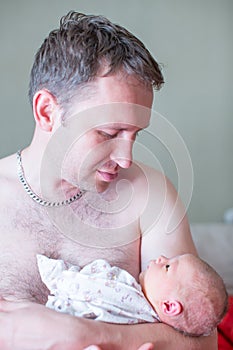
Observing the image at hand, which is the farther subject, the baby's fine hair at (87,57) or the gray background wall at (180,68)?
the gray background wall at (180,68)

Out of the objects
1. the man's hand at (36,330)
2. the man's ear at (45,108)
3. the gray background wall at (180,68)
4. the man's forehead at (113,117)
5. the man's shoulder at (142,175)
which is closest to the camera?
the man's hand at (36,330)

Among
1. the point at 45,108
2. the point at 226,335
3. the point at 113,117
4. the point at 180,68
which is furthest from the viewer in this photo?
the point at 180,68

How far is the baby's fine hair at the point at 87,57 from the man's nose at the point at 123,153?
148mm

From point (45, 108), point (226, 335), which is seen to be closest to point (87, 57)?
point (45, 108)

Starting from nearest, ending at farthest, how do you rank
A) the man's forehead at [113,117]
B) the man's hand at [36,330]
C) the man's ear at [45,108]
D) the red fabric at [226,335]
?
the man's hand at [36,330], the man's forehead at [113,117], the man's ear at [45,108], the red fabric at [226,335]

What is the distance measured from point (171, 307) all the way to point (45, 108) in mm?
535

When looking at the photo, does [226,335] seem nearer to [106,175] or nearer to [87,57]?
[106,175]

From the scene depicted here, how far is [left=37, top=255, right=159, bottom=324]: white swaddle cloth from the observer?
1.12 metres

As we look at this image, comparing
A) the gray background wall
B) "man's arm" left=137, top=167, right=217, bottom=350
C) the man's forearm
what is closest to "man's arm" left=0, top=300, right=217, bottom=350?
the man's forearm

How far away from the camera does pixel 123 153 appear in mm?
1228

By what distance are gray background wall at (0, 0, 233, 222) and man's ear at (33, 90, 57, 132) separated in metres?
1.55

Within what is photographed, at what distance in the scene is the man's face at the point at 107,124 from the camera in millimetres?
1218

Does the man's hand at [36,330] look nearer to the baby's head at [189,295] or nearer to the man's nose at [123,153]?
the baby's head at [189,295]

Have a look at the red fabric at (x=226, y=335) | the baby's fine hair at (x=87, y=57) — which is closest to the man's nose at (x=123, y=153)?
the baby's fine hair at (x=87, y=57)
